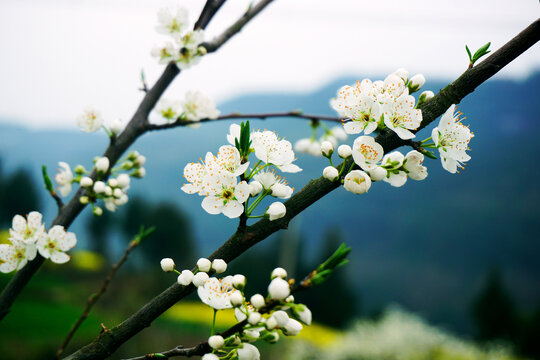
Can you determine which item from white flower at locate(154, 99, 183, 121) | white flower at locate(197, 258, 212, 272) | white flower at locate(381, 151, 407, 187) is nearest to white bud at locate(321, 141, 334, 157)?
white flower at locate(381, 151, 407, 187)

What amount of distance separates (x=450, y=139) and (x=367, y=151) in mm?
240

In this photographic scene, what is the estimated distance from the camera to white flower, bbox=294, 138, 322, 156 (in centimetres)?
194

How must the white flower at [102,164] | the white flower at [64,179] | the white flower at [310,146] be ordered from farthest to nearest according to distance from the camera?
the white flower at [310,146] → the white flower at [64,179] → the white flower at [102,164]

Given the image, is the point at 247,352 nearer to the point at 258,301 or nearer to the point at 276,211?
the point at 258,301

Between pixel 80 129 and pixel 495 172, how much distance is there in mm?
26221

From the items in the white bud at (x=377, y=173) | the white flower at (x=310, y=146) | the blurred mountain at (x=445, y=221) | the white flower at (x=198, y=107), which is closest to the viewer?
the white bud at (x=377, y=173)

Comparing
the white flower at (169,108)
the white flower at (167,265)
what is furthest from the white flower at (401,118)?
the white flower at (169,108)

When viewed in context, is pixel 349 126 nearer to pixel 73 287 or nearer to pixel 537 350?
pixel 537 350

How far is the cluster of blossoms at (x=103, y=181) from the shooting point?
1.18 m

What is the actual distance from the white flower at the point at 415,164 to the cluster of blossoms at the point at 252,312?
0.32 m

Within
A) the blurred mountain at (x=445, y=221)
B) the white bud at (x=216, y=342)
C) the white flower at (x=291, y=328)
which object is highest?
the white flower at (x=291, y=328)

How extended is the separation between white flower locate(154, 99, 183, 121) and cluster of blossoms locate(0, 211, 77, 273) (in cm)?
64

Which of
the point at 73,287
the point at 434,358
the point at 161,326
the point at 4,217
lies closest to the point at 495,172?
the point at 434,358

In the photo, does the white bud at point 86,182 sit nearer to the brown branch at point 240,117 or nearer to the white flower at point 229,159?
the brown branch at point 240,117
